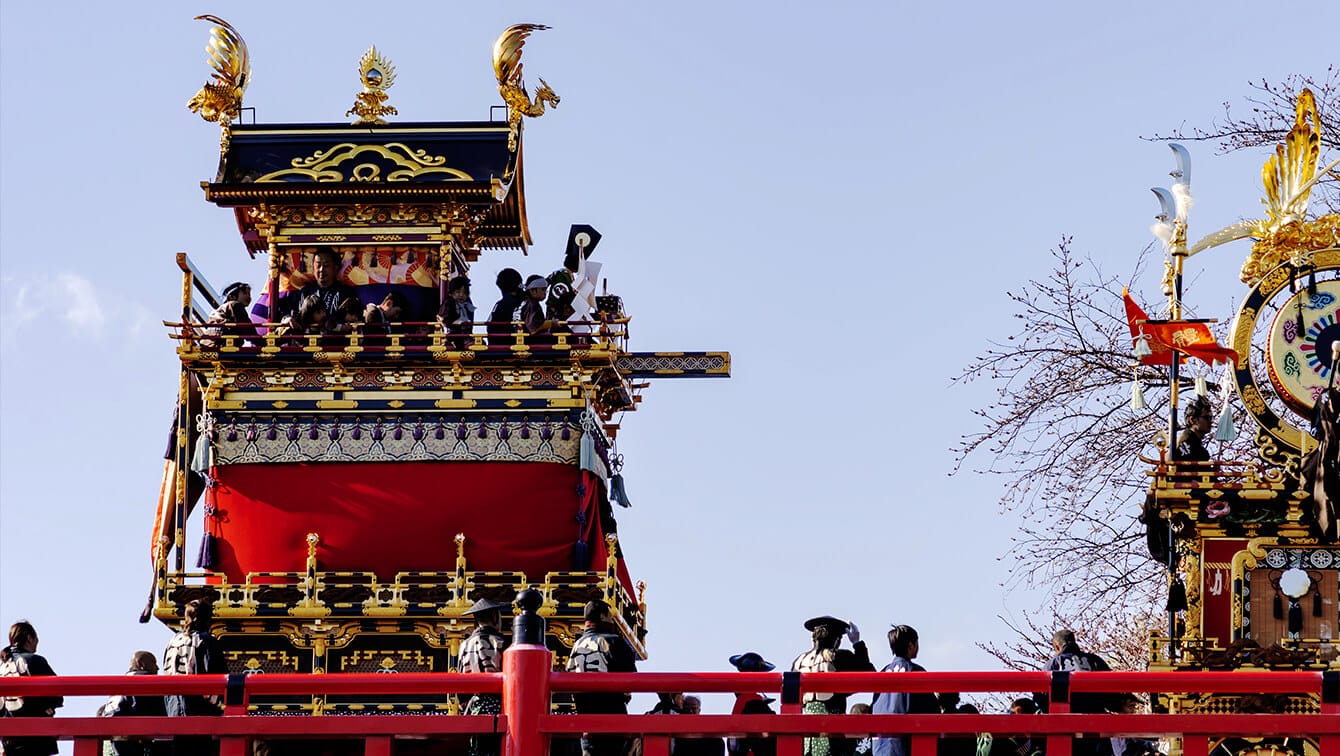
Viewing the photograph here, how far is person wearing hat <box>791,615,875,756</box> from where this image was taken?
24047mm

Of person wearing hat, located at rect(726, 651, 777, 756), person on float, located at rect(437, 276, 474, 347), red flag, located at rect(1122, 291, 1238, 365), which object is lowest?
person wearing hat, located at rect(726, 651, 777, 756)

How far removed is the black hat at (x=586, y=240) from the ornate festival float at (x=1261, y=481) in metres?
10.4

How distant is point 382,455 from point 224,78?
5.97 meters

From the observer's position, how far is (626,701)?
77.4ft

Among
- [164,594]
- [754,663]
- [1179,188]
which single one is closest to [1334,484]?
[1179,188]

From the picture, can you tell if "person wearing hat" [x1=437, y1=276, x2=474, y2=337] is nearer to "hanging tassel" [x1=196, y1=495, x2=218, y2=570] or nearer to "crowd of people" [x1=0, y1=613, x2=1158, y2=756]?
"hanging tassel" [x1=196, y1=495, x2=218, y2=570]

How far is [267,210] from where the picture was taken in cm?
4238

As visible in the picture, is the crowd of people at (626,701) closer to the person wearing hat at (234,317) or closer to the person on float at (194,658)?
the person on float at (194,658)

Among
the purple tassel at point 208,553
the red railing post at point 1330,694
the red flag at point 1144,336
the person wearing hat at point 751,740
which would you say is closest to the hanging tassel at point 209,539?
the purple tassel at point 208,553

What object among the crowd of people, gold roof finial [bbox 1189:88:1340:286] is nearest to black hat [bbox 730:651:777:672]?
the crowd of people

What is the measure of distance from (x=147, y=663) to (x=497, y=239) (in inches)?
844

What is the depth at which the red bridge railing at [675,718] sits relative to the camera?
868 inches

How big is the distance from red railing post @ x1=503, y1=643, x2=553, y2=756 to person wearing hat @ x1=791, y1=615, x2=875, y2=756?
2484 mm

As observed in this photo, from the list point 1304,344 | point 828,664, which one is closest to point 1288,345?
point 1304,344
